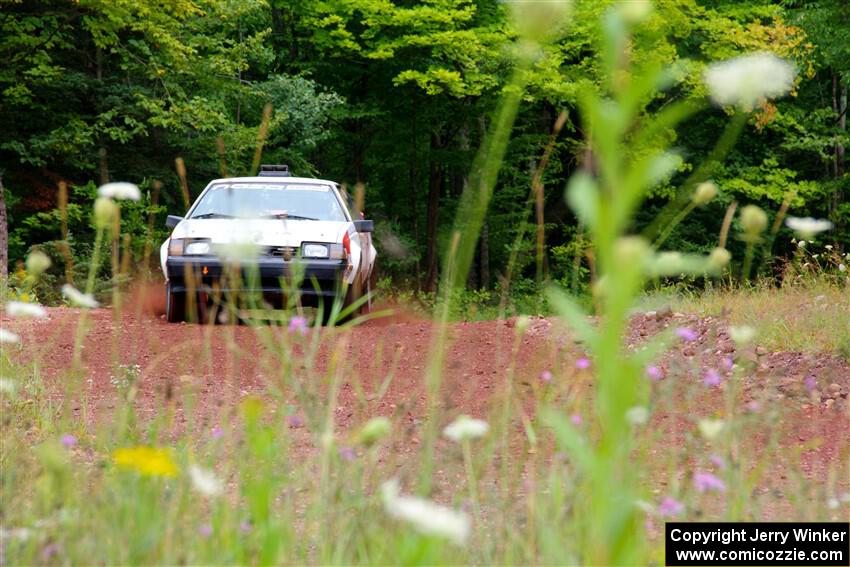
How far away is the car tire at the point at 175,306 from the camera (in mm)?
10398

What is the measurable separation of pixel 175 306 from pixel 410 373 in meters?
3.96

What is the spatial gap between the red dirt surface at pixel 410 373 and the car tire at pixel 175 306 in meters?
0.27

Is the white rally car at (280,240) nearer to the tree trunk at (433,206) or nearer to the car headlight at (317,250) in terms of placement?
the car headlight at (317,250)

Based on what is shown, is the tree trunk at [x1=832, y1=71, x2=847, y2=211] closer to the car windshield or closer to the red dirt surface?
the red dirt surface

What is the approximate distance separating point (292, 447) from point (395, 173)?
24.6 meters

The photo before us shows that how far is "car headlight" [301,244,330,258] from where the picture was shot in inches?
395

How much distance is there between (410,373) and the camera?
745 centimetres

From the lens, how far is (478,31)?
2339 cm

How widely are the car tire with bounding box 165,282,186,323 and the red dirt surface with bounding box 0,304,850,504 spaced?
0.27m

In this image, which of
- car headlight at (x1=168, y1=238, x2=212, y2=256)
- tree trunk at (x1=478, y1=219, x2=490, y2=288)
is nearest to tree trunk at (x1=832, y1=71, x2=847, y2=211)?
tree trunk at (x1=478, y1=219, x2=490, y2=288)

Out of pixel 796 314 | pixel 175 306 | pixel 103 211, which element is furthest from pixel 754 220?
pixel 175 306

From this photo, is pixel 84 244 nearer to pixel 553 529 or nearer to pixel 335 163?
pixel 335 163

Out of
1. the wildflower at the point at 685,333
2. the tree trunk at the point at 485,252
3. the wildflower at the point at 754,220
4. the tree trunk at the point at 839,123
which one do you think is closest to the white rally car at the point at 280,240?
the wildflower at the point at 685,333

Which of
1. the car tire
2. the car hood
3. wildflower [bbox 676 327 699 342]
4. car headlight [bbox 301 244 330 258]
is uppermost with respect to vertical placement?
wildflower [bbox 676 327 699 342]
